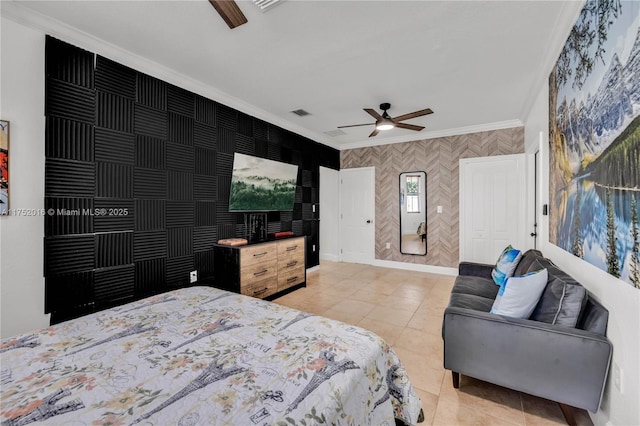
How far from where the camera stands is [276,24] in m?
2.24

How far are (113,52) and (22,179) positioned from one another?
4.57ft

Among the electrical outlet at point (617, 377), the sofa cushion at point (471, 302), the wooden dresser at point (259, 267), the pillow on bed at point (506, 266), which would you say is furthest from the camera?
the wooden dresser at point (259, 267)

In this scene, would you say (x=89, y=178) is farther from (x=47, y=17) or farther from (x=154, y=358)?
(x=154, y=358)

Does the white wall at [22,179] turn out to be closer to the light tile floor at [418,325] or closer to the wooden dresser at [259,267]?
the wooden dresser at [259,267]

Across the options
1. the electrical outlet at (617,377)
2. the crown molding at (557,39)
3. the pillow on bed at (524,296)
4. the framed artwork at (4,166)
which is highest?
the crown molding at (557,39)

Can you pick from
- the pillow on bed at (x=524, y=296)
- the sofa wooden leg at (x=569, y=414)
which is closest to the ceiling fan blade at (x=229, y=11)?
the pillow on bed at (x=524, y=296)

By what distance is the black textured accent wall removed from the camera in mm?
2320

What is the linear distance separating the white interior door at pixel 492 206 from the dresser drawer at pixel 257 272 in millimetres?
3490

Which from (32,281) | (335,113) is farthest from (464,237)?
(32,281)

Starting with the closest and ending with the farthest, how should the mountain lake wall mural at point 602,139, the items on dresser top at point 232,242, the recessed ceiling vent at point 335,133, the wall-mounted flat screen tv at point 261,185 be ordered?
the mountain lake wall mural at point 602,139 → the items on dresser top at point 232,242 → the wall-mounted flat screen tv at point 261,185 → the recessed ceiling vent at point 335,133

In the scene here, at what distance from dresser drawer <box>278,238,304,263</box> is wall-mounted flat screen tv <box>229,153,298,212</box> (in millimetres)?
652

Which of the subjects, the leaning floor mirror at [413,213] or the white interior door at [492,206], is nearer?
the white interior door at [492,206]

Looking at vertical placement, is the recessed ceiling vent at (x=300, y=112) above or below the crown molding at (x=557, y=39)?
above

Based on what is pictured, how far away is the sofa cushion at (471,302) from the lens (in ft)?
7.55
